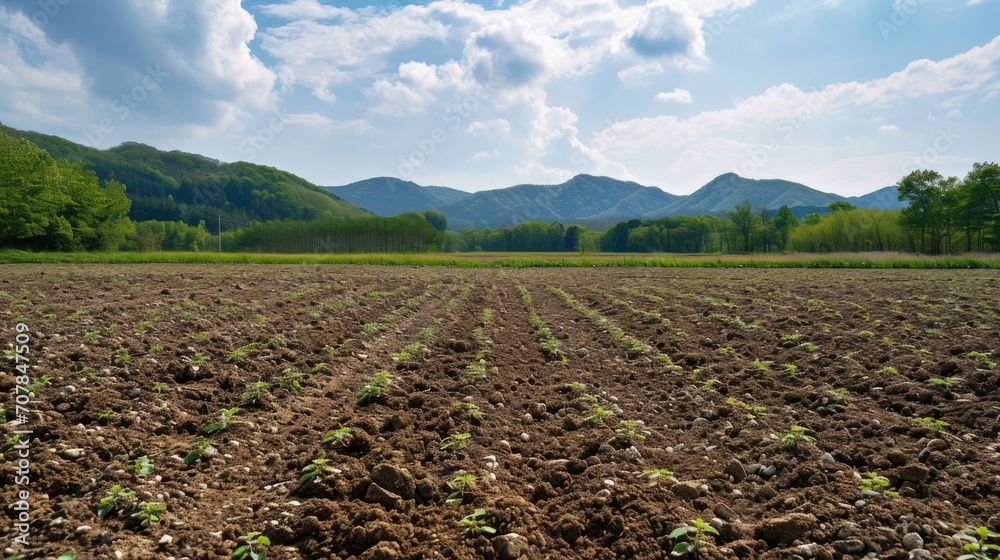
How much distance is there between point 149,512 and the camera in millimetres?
4125

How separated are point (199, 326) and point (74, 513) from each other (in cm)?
760

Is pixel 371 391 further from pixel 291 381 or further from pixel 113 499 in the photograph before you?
pixel 113 499

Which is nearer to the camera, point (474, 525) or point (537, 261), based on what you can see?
point (474, 525)

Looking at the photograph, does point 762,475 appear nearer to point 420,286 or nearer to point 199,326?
point 199,326

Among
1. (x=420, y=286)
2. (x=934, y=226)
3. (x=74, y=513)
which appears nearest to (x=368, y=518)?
(x=74, y=513)

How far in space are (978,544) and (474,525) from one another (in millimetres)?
3651

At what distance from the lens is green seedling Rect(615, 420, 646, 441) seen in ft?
19.6

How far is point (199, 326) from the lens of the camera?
11.0m

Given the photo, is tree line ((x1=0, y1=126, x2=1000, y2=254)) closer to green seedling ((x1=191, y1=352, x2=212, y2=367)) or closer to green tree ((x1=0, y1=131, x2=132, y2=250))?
green tree ((x1=0, y1=131, x2=132, y2=250))

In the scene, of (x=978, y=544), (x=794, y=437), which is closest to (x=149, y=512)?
(x=978, y=544)

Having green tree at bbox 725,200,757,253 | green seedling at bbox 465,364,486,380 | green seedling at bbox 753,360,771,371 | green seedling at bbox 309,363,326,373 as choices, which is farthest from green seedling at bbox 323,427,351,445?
green tree at bbox 725,200,757,253

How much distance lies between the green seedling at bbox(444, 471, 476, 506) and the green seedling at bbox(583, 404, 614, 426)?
2.21 meters

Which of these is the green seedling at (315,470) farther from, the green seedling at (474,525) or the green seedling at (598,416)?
the green seedling at (598,416)

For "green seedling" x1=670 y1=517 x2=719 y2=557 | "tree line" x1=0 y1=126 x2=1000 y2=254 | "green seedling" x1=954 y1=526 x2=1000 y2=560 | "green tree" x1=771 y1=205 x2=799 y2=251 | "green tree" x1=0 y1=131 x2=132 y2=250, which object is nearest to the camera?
"green seedling" x1=954 y1=526 x2=1000 y2=560
